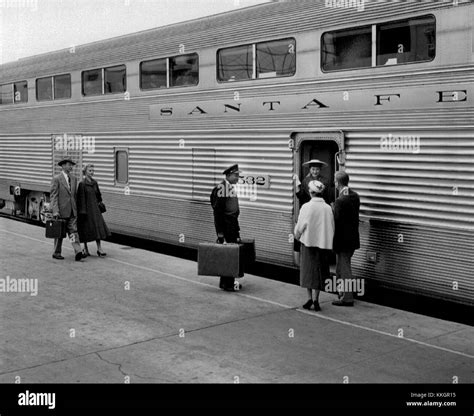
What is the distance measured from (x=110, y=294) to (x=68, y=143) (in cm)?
734

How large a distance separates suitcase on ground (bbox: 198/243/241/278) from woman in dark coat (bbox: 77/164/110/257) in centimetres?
304

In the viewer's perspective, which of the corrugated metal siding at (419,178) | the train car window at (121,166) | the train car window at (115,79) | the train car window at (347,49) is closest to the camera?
the corrugated metal siding at (419,178)

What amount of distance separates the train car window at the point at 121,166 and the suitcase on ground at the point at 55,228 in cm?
289

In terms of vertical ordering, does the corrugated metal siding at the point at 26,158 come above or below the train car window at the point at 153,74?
below

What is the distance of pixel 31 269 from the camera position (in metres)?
10.3

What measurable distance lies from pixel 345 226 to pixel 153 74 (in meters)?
5.72

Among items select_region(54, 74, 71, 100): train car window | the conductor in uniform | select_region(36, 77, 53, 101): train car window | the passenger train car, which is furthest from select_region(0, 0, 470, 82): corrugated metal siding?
the conductor in uniform

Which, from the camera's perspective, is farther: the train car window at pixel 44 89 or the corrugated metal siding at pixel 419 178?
the train car window at pixel 44 89

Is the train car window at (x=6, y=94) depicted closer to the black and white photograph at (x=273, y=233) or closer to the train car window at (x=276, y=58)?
the black and white photograph at (x=273, y=233)

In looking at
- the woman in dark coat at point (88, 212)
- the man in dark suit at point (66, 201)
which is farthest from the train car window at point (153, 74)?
the man in dark suit at point (66, 201)

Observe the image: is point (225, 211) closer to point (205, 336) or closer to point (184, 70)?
point (205, 336)

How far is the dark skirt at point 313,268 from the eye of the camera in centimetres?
789

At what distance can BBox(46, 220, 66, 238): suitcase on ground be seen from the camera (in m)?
10.9
